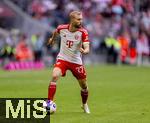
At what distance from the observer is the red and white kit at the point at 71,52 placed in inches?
634

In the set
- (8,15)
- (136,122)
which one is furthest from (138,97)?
(8,15)

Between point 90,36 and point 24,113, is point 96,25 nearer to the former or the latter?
point 90,36

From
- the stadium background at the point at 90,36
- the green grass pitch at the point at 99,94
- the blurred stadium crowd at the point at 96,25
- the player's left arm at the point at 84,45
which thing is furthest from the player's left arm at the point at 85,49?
the blurred stadium crowd at the point at 96,25

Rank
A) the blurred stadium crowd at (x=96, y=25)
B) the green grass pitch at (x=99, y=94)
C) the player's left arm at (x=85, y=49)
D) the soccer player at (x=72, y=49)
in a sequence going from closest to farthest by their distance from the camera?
the green grass pitch at (x=99, y=94), the player's left arm at (x=85, y=49), the soccer player at (x=72, y=49), the blurred stadium crowd at (x=96, y=25)

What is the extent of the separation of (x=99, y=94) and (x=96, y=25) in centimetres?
2169

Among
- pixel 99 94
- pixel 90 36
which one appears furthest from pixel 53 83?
pixel 90 36

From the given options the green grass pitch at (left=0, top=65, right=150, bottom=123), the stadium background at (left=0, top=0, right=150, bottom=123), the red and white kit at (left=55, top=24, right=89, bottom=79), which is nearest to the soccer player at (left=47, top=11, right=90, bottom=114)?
the red and white kit at (left=55, top=24, right=89, bottom=79)

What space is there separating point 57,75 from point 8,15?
25897 mm

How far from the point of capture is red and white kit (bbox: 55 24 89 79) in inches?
634

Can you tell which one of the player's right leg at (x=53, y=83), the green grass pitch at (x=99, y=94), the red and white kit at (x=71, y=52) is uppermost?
the red and white kit at (x=71, y=52)

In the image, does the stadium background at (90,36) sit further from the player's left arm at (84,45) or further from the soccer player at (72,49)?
the player's left arm at (84,45)

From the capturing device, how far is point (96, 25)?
43.4 m

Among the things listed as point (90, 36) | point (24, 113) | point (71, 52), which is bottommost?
point (24, 113)

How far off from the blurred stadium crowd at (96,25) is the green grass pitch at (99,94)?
9.00 meters
